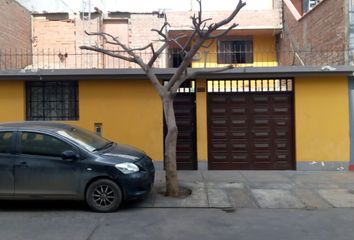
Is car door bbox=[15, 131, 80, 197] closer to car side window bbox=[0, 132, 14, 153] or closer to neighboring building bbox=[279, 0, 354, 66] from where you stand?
car side window bbox=[0, 132, 14, 153]

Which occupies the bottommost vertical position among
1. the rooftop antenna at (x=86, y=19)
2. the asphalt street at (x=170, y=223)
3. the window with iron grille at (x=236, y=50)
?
the asphalt street at (x=170, y=223)

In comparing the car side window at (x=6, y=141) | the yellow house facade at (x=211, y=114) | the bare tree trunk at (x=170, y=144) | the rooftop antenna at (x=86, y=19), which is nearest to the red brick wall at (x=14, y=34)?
the rooftop antenna at (x=86, y=19)

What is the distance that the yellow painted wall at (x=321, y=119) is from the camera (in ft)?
37.0

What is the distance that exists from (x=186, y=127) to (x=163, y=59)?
22.7 feet

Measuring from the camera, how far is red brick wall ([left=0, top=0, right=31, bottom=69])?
15.4 meters

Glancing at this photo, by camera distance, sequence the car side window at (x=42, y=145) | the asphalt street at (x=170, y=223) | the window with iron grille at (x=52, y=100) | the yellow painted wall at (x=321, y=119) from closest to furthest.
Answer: the asphalt street at (x=170, y=223), the car side window at (x=42, y=145), the yellow painted wall at (x=321, y=119), the window with iron grille at (x=52, y=100)

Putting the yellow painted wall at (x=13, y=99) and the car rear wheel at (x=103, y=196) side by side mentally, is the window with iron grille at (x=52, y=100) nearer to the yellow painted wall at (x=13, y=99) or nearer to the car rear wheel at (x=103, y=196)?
the yellow painted wall at (x=13, y=99)

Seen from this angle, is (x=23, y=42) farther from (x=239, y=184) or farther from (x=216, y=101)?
(x=239, y=184)

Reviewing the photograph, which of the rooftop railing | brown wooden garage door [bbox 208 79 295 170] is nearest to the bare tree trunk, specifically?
brown wooden garage door [bbox 208 79 295 170]

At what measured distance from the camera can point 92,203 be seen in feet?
24.3

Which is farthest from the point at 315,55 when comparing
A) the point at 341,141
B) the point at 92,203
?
the point at 92,203

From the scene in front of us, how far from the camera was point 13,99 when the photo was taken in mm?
11500

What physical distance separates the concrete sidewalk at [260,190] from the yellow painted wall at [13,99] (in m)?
4.18

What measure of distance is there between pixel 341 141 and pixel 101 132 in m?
6.47
